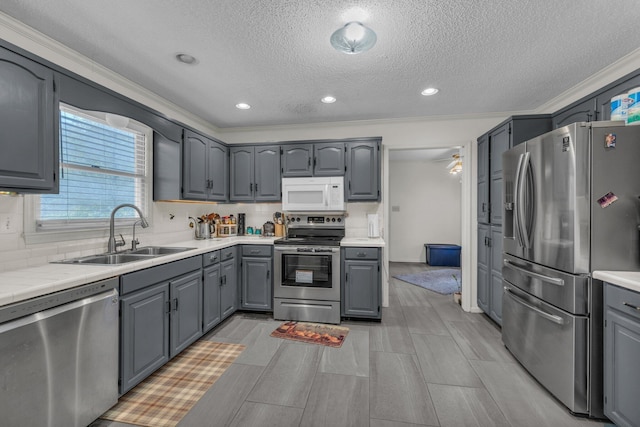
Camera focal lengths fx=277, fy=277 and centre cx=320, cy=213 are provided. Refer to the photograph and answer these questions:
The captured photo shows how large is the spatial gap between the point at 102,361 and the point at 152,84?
2.41 meters

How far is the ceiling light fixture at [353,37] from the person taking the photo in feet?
5.89

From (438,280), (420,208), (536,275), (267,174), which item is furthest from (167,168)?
(420,208)

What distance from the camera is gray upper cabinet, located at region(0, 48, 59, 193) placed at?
1.47m

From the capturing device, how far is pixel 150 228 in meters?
2.92

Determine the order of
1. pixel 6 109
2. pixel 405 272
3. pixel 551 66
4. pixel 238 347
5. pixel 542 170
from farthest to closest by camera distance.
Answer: pixel 405 272, pixel 238 347, pixel 551 66, pixel 542 170, pixel 6 109

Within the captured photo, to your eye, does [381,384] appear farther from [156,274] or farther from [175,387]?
[156,274]

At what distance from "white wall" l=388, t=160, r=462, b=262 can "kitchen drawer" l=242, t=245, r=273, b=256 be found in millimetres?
4082

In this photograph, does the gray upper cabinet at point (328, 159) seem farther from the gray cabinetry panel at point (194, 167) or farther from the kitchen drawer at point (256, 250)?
the gray cabinetry panel at point (194, 167)

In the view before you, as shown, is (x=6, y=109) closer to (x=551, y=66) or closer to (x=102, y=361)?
(x=102, y=361)

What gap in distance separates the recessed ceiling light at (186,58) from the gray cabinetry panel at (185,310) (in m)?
1.81

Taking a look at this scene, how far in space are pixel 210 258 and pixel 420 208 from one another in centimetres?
535

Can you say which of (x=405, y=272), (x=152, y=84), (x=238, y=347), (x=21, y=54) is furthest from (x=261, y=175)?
(x=405, y=272)

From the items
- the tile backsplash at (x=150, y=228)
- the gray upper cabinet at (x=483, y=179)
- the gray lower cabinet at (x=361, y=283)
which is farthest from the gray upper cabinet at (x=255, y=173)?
the gray upper cabinet at (x=483, y=179)

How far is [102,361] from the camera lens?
1686mm
